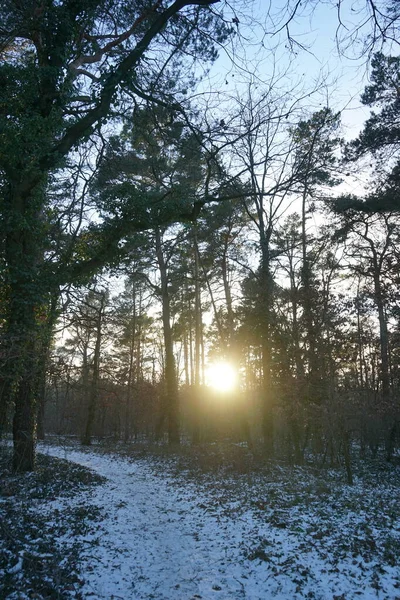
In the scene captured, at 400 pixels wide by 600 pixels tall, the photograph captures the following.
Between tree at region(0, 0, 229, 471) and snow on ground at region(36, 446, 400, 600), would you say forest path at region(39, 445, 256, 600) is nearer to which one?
snow on ground at region(36, 446, 400, 600)

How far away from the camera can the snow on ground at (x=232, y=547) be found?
4750mm

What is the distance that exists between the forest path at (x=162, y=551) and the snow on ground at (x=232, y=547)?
1 centimetres

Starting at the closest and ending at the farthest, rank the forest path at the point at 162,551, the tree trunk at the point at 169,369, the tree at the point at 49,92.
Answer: the forest path at the point at 162,551 < the tree at the point at 49,92 < the tree trunk at the point at 169,369

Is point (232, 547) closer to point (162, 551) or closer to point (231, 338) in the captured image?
point (162, 551)

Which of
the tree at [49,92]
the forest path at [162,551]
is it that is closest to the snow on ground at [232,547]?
the forest path at [162,551]

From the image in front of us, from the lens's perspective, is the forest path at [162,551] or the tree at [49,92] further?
the tree at [49,92]

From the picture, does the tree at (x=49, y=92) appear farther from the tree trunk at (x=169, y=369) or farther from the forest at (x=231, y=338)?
the tree trunk at (x=169, y=369)

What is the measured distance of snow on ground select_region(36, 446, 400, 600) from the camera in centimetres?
475

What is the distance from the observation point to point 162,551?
5.96 meters

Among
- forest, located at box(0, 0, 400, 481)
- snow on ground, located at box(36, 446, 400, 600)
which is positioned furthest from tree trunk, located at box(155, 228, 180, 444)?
snow on ground, located at box(36, 446, 400, 600)

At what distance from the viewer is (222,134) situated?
8.55 metres

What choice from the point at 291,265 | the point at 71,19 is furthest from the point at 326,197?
the point at 291,265

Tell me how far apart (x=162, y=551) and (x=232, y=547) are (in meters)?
1.06

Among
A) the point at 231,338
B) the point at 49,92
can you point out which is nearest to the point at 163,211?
the point at 49,92
